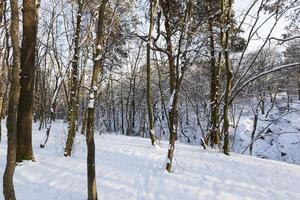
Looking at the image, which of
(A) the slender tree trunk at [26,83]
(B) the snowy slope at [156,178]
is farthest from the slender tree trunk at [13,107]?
(A) the slender tree trunk at [26,83]

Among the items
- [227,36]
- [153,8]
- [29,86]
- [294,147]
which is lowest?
[294,147]

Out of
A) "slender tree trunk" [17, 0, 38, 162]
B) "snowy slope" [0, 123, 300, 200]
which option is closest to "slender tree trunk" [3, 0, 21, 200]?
"snowy slope" [0, 123, 300, 200]

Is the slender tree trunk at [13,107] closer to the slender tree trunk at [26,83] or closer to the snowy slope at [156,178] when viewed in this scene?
the snowy slope at [156,178]

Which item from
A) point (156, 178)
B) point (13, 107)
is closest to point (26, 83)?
point (13, 107)

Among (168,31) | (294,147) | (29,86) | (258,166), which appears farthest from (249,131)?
(29,86)

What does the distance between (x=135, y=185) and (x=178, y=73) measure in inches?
121

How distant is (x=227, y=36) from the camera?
10.9 metres

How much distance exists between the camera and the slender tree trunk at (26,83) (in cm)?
933

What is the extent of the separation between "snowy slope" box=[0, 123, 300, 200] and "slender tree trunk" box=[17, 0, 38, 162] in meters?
0.56

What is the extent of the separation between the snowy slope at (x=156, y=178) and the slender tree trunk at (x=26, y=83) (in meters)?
0.56

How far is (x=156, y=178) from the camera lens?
7.98 meters

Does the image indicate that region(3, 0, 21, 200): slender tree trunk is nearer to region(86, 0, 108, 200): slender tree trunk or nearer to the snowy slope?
region(86, 0, 108, 200): slender tree trunk

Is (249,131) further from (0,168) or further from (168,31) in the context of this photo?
(0,168)

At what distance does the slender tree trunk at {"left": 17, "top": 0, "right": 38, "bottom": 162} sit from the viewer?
9328mm
